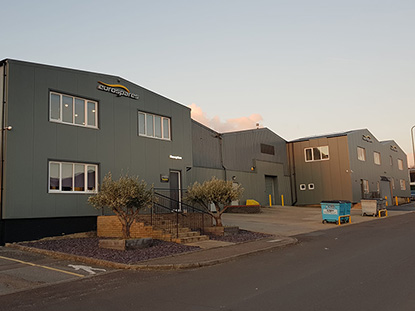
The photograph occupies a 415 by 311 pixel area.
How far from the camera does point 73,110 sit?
17312mm

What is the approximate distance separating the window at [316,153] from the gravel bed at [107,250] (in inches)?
1076

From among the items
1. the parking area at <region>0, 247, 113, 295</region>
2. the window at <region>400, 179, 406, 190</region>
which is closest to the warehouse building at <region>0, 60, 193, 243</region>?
the parking area at <region>0, 247, 113, 295</region>

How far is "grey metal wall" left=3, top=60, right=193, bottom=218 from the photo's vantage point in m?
15.1

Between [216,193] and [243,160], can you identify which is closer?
[216,193]

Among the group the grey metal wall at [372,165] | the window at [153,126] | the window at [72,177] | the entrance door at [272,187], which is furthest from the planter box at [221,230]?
the grey metal wall at [372,165]

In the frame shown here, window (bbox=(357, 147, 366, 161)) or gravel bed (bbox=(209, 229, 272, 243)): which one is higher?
window (bbox=(357, 147, 366, 161))

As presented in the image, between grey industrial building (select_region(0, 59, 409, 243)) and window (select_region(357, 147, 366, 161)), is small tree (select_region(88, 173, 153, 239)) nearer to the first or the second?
grey industrial building (select_region(0, 59, 409, 243))

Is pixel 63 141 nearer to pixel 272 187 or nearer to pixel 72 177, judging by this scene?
pixel 72 177

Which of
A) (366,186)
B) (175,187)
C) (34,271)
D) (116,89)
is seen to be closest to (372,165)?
(366,186)

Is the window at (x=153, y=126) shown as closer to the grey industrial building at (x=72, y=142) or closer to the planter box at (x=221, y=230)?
the grey industrial building at (x=72, y=142)

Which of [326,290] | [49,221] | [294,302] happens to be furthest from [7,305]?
[49,221]

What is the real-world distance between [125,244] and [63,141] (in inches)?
228

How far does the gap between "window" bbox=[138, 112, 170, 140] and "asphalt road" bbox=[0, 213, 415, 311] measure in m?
10.4

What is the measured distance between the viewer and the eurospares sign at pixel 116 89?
18.5 m
